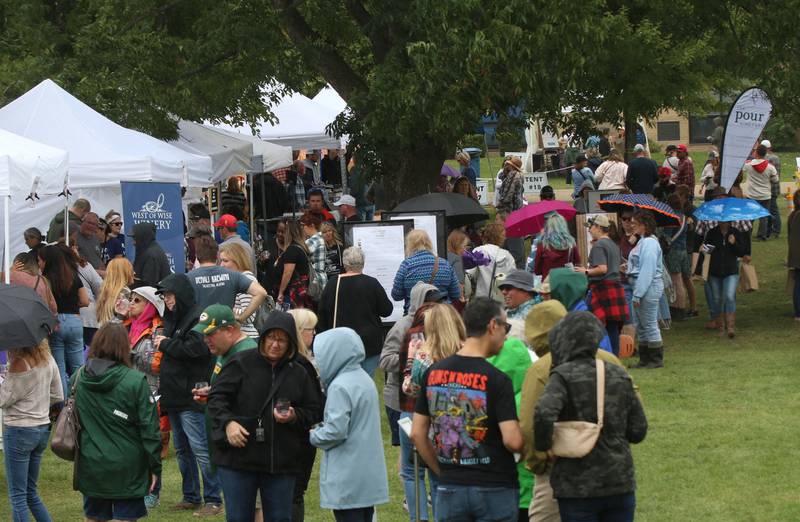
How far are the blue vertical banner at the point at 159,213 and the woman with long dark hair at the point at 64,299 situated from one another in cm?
273

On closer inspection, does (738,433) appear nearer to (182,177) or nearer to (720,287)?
(720,287)

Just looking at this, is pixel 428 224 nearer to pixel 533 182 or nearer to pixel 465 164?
pixel 465 164

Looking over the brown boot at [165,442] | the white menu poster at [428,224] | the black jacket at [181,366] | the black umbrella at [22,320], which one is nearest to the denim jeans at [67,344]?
the brown boot at [165,442]

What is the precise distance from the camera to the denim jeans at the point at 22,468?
8.38m

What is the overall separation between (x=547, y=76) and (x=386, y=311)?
617 cm

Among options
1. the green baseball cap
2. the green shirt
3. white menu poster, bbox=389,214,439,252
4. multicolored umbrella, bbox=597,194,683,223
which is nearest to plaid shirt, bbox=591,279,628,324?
white menu poster, bbox=389,214,439,252

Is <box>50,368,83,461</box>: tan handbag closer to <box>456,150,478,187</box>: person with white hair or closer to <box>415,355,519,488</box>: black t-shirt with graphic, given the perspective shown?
<box>415,355,519,488</box>: black t-shirt with graphic

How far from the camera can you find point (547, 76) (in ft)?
53.2

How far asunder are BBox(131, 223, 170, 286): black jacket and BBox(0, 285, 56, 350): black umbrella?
17.4 ft

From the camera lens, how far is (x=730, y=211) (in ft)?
51.1

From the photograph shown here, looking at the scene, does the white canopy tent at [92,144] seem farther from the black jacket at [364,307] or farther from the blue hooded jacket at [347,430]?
the blue hooded jacket at [347,430]

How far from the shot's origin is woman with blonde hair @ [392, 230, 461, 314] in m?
11.4

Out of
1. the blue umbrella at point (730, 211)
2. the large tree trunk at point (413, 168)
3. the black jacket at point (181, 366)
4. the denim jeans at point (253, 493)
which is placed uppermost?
the large tree trunk at point (413, 168)

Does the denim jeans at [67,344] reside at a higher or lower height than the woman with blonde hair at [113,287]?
lower
